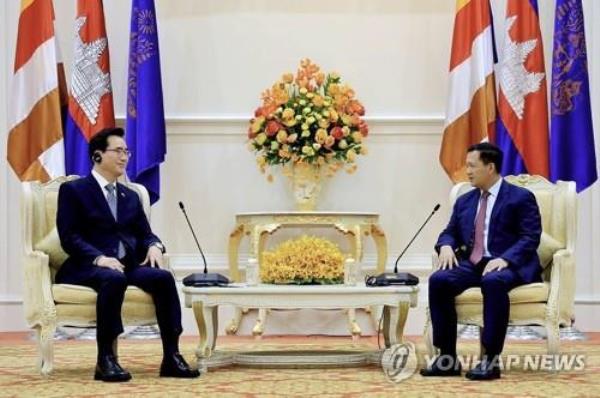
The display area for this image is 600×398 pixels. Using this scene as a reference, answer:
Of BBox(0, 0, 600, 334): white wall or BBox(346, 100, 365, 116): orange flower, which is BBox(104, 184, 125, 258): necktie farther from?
BBox(0, 0, 600, 334): white wall

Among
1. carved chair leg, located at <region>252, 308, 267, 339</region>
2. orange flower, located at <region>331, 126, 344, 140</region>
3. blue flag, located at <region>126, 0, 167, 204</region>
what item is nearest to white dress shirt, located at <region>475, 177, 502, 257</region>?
orange flower, located at <region>331, 126, 344, 140</region>

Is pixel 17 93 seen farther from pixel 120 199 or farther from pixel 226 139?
pixel 120 199

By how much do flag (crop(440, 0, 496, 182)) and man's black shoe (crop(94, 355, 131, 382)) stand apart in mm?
3530

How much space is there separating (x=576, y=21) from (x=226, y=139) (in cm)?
273

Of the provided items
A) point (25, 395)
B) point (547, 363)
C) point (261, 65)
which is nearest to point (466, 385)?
point (547, 363)

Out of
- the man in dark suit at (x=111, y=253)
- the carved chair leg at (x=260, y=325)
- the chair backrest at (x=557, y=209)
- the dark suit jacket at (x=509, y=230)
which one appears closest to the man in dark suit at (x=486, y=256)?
the dark suit jacket at (x=509, y=230)

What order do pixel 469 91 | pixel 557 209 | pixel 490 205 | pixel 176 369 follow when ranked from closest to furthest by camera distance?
pixel 176 369 < pixel 490 205 < pixel 557 209 < pixel 469 91

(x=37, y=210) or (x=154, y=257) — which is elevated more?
(x=37, y=210)

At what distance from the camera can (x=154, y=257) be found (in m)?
5.26

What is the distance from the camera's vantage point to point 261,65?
8258mm

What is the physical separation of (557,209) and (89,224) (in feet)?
8.09

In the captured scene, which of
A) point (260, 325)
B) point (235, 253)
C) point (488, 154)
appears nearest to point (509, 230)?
point (488, 154)

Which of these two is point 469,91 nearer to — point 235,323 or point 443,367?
point 235,323

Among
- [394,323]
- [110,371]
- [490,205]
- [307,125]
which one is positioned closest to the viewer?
[110,371]
